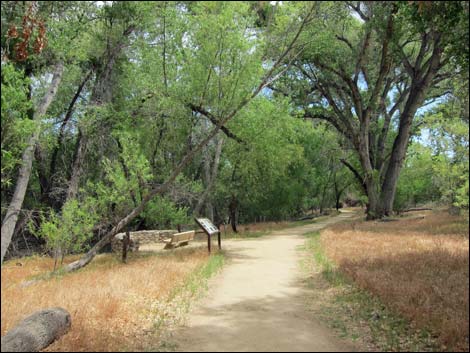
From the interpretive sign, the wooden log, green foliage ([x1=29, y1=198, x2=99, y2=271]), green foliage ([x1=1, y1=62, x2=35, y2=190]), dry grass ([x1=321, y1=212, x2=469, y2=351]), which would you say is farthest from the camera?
the interpretive sign

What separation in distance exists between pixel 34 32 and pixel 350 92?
20322 mm

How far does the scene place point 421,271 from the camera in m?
8.10

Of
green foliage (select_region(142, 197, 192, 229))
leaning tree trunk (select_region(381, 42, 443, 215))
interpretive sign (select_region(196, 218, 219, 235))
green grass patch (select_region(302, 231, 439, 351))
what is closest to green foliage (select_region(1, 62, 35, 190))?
green grass patch (select_region(302, 231, 439, 351))

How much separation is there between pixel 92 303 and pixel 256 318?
8.02 ft

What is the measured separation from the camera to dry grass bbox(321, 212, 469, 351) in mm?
5484

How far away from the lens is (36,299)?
4.50m

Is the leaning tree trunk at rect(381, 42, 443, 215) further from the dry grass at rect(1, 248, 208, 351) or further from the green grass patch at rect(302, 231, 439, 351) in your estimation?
the dry grass at rect(1, 248, 208, 351)

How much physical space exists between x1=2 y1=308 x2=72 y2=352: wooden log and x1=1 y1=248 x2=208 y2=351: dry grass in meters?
0.08

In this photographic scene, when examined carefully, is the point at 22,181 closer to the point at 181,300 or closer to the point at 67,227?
the point at 67,227

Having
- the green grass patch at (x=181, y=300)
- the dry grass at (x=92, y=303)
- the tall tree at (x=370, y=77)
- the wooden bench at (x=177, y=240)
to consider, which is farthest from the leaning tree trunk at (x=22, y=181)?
the tall tree at (x=370, y=77)

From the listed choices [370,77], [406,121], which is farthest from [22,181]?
[370,77]

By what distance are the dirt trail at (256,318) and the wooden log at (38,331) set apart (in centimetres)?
146

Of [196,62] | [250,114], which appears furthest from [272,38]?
[250,114]

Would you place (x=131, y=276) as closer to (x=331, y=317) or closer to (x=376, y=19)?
(x=331, y=317)
